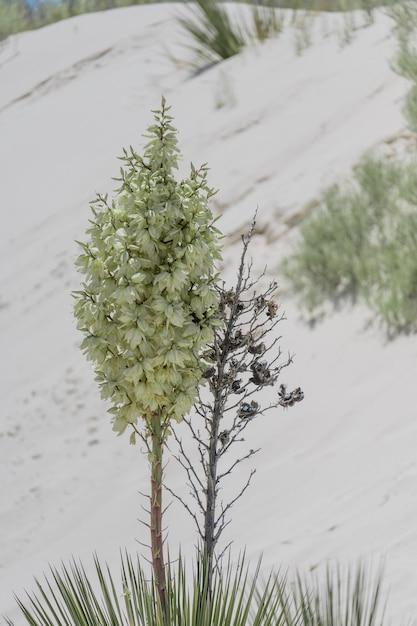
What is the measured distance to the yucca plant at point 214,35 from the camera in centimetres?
1096

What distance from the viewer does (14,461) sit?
605 cm

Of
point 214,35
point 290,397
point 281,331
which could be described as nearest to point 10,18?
point 214,35

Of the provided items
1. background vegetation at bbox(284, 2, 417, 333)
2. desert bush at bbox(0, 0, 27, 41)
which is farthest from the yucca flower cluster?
desert bush at bbox(0, 0, 27, 41)

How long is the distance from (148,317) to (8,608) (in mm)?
2818

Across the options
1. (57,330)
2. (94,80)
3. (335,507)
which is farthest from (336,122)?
(94,80)

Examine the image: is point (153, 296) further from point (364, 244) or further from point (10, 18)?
point (10, 18)

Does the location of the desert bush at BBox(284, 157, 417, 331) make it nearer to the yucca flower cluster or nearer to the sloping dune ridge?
the sloping dune ridge

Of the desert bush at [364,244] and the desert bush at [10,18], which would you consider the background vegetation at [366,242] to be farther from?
the desert bush at [10,18]

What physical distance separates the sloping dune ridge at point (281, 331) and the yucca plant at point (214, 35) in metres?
0.32

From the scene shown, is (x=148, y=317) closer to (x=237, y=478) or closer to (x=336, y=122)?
(x=237, y=478)

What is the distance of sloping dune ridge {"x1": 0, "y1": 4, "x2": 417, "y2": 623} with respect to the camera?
161 inches

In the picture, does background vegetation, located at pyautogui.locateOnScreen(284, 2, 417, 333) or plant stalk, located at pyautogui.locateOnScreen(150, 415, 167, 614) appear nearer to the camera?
plant stalk, located at pyautogui.locateOnScreen(150, 415, 167, 614)

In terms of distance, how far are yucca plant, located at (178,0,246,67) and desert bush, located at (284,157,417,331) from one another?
502cm

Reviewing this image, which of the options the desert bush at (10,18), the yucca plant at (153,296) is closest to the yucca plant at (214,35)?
the desert bush at (10,18)
